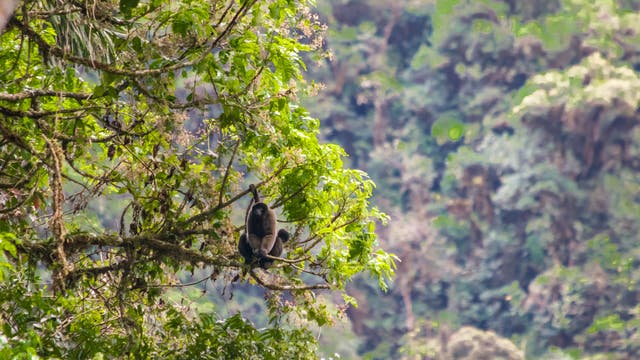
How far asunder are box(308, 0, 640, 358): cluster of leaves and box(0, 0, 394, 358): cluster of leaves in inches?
657

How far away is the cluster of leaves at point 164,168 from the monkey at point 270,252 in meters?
0.13

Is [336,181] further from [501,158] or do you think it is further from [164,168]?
[501,158]

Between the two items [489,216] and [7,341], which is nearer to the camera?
[7,341]

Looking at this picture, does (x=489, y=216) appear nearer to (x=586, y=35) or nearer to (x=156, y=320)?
(x=586, y=35)

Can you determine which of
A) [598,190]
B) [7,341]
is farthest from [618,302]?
[7,341]

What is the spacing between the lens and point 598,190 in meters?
23.1

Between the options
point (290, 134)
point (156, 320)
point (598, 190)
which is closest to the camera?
point (290, 134)

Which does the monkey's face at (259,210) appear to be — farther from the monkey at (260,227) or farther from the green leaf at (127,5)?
the green leaf at (127,5)

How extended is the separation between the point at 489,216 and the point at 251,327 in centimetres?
1993

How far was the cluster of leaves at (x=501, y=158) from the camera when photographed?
22.2m

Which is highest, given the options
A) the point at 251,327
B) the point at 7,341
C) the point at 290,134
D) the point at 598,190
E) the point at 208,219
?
the point at 598,190

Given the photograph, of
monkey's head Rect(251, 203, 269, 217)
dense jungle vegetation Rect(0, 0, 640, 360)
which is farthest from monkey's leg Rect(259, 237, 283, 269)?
monkey's head Rect(251, 203, 269, 217)

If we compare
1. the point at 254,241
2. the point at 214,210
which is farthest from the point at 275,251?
the point at 214,210

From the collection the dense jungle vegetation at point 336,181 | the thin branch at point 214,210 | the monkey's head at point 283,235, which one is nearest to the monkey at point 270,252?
the monkey's head at point 283,235
